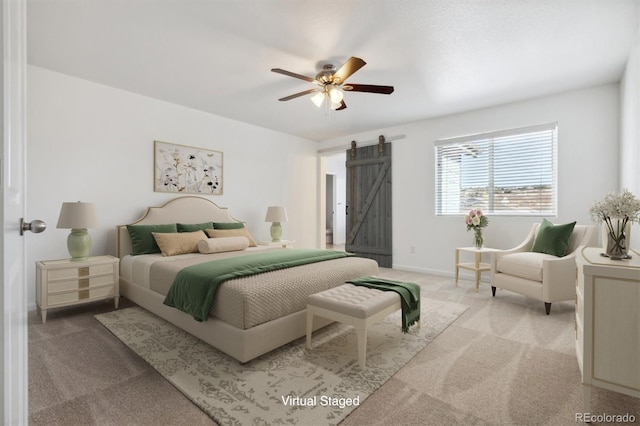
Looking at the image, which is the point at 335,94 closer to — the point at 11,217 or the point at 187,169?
the point at 187,169

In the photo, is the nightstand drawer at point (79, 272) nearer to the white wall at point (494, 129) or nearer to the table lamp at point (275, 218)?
the table lamp at point (275, 218)

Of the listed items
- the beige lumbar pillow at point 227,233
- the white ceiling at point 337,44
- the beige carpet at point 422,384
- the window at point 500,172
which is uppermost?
the white ceiling at point 337,44

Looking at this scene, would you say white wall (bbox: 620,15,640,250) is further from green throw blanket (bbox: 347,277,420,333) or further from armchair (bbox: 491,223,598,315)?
green throw blanket (bbox: 347,277,420,333)

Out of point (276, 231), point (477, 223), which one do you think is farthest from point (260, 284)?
point (477, 223)

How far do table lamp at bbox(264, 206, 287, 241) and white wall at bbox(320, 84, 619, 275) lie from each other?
2046 millimetres

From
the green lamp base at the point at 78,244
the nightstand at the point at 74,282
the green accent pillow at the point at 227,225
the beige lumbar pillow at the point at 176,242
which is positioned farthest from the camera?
the green accent pillow at the point at 227,225

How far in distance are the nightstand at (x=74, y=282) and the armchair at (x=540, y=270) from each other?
439cm

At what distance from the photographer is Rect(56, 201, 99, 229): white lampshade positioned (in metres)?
3.02

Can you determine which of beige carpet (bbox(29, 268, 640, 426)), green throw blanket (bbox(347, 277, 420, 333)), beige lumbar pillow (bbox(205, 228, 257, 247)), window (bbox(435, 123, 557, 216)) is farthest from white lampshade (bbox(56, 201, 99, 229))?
window (bbox(435, 123, 557, 216))

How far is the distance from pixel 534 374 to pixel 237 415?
1.89m

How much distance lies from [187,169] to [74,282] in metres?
2.03

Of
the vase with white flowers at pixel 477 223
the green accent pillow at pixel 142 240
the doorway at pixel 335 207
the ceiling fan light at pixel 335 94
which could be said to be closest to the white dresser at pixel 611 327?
the ceiling fan light at pixel 335 94

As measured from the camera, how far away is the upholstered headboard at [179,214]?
145 inches

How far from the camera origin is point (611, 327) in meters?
1.54
